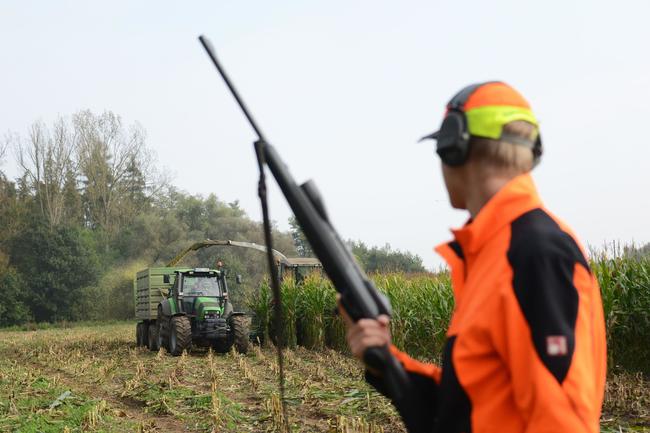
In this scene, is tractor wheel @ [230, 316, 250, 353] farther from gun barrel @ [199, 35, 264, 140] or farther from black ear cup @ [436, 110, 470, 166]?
black ear cup @ [436, 110, 470, 166]

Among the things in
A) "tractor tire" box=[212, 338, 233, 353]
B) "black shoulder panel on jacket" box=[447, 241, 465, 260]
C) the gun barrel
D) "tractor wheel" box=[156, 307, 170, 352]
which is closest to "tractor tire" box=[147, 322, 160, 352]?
"tractor wheel" box=[156, 307, 170, 352]

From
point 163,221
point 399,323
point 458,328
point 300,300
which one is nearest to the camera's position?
point 458,328

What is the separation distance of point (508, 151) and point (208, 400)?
8443 mm

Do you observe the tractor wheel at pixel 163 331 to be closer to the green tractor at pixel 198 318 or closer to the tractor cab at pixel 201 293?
the green tractor at pixel 198 318

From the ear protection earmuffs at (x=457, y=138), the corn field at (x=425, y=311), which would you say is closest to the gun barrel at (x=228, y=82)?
the ear protection earmuffs at (x=457, y=138)

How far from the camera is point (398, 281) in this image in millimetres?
16328

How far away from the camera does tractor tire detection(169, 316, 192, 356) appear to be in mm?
17055

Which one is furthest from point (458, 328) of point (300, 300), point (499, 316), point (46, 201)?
point (46, 201)

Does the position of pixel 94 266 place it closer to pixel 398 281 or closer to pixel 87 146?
pixel 87 146

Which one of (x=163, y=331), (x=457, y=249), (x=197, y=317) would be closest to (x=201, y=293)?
(x=197, y=317)

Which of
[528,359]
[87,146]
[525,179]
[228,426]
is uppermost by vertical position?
[87,146]

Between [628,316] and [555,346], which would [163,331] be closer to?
[628,316]

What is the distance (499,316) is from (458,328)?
143mm

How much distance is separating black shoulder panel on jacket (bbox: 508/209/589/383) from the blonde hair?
199mm
